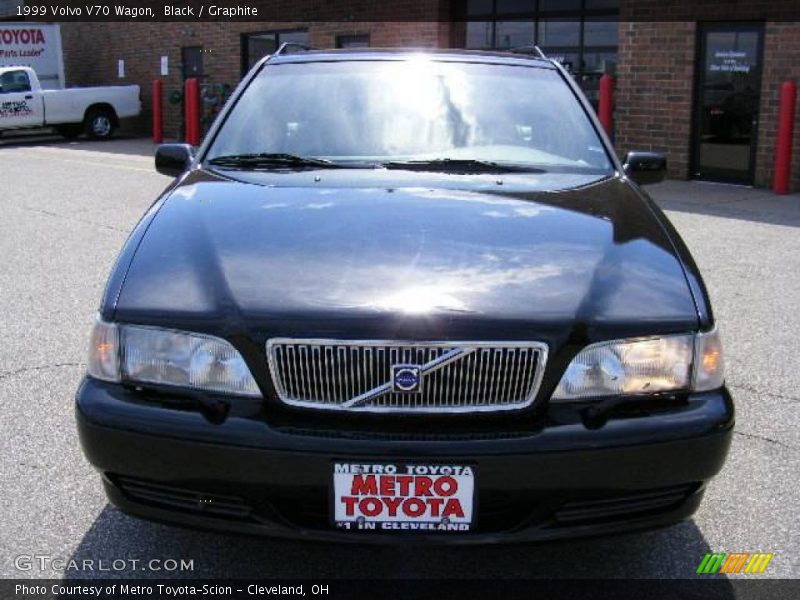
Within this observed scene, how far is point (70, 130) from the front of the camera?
2273 cm

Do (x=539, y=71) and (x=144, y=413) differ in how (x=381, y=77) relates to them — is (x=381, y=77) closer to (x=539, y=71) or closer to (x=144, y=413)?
(x=539, y=71)

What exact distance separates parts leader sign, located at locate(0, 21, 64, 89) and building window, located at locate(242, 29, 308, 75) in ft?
21.3

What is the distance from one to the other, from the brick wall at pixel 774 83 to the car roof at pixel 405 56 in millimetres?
9380

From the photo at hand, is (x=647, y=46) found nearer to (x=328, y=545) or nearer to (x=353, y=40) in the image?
(x=353, y=40)

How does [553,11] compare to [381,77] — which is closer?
[381,77]

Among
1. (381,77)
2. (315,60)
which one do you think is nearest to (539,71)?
(381,77)

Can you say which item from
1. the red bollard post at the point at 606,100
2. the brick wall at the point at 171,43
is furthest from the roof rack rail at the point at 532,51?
the brick wall at the point at 171,43

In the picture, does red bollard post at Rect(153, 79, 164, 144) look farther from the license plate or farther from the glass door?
the license plate

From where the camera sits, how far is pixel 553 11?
16.1 meters

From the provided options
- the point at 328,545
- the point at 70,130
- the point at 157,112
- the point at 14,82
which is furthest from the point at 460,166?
the point at 70,130

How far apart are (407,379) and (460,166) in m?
1.39

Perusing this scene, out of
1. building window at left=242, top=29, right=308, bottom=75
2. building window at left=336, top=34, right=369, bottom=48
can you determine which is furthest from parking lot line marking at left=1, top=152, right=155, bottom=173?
building window at left=336, top=34, right=369, bottom=48

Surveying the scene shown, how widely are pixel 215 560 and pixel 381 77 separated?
2.14m

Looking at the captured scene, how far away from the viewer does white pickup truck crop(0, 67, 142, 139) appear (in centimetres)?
2127
